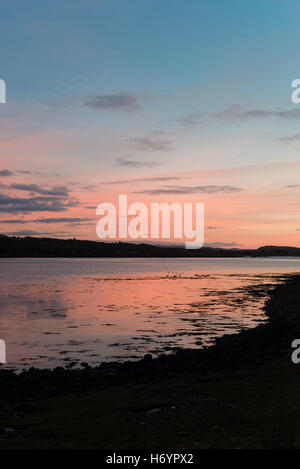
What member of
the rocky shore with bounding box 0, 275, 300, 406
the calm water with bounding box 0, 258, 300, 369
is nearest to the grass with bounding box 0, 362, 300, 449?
the rocky shore with bounding box 0, 275, 300, 406

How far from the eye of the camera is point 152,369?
23.9 metres

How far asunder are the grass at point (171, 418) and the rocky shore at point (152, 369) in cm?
278

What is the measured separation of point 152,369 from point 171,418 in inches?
390

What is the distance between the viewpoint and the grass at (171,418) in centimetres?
1169

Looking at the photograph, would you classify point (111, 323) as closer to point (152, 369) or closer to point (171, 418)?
point (152, 369)

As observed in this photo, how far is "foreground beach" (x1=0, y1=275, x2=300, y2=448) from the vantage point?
11998 mm

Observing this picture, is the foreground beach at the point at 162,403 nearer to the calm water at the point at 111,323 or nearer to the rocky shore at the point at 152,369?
the rocky shore at the point at 152,369

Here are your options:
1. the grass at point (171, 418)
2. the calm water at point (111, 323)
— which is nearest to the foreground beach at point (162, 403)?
the grass at point (171, 418)

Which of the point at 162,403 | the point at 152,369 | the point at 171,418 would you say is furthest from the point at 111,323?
the point at 171,418

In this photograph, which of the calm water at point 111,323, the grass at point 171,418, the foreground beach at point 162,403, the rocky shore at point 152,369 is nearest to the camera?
the grass at point 171,418

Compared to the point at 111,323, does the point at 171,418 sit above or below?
above

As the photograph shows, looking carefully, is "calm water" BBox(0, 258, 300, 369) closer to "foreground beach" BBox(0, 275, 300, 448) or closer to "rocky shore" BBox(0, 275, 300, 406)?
"rocky shore" BBox(0, 275, 300, 406)

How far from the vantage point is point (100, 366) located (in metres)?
24.9
